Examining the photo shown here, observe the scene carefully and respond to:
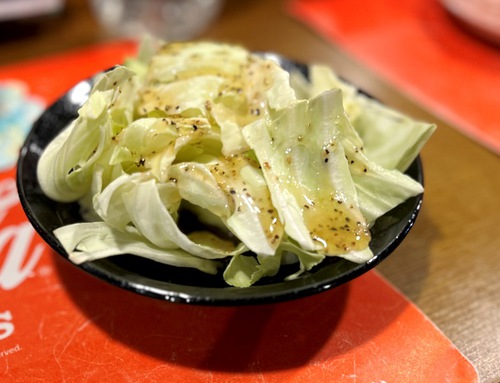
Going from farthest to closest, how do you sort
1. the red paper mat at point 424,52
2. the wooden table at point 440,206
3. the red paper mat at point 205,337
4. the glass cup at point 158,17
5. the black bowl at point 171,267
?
the glass cup at point 158,17
the red paper mat at point 424,52
the wooden table at point 440,206
the red paper mat at point 205,337
the black bowl at point 171,267

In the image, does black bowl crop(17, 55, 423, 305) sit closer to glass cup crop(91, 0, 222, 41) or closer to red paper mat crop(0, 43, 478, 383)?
red paper mat crop(0, 43, 478, 383)

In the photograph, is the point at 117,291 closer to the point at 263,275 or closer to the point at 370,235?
the point at 263,275

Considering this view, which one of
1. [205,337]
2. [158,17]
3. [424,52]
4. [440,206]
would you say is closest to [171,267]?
[205,337]

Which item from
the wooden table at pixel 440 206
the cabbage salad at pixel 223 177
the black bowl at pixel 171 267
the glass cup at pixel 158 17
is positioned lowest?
the wooden table at pixel 440 206

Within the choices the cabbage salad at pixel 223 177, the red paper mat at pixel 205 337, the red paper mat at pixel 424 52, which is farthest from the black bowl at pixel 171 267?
the red paper mat at pixel 424 52

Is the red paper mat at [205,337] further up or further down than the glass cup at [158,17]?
further down

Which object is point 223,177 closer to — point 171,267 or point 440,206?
point 171,267

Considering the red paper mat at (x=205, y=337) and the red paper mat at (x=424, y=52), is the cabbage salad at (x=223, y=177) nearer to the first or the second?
the red paper mat at (x=205, y=337)

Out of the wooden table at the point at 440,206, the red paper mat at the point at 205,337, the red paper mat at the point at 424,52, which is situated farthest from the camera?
the red paper mat at the point at 424,52
